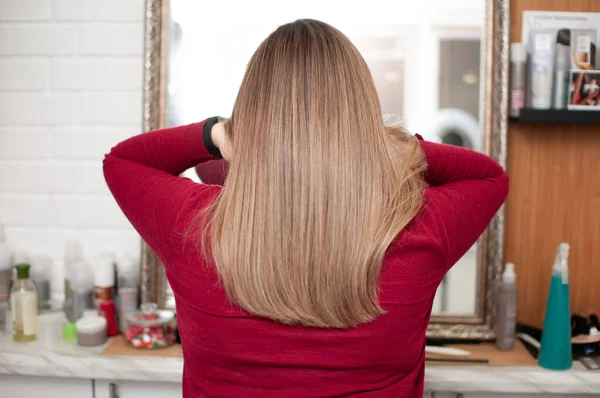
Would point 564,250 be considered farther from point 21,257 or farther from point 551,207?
point 21,257

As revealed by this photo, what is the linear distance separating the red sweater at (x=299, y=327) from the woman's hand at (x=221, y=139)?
8 cm

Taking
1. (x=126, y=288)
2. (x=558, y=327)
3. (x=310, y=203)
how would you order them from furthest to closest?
(x=126, y=288)
(x=558, y=327)
(x=310, y=203)

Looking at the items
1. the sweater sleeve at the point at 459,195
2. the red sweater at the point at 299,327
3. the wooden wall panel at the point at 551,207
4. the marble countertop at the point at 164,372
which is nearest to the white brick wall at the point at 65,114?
the marble countertop at the point at 164,372

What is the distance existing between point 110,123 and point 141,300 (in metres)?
0.49

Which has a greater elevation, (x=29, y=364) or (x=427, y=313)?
(x=427, y=313)

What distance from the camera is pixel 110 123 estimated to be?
5.16 ft

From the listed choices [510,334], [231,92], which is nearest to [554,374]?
[510,334]

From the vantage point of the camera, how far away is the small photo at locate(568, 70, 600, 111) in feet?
4.60

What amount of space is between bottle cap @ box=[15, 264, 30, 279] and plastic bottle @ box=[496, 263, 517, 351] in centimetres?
117

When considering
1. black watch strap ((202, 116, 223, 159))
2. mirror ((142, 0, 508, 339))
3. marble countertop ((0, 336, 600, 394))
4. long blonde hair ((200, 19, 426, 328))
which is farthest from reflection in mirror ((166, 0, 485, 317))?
long blonde hair ((200, 19, 426, 328))

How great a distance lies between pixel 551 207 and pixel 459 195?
0.79m

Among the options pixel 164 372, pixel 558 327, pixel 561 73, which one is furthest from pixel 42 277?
pixel 561 73

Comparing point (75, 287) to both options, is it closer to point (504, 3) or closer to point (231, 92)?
point (231, 92)

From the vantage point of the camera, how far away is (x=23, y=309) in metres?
1.41
